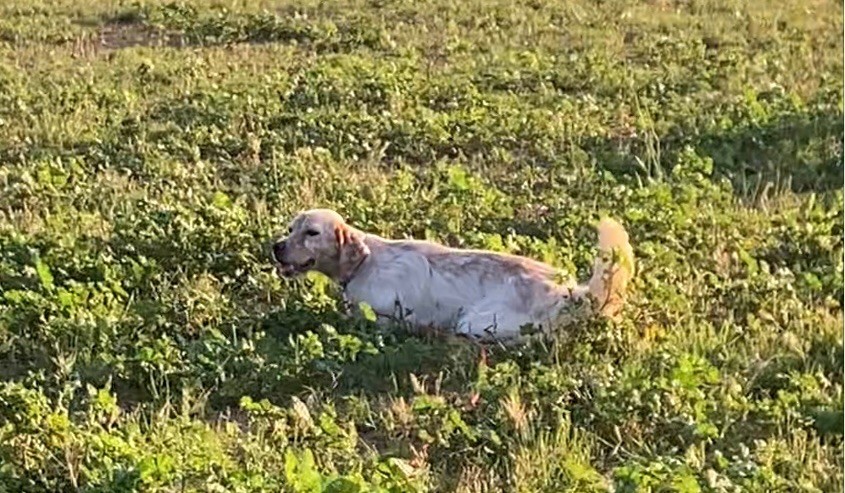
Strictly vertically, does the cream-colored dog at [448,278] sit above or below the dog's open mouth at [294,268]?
above

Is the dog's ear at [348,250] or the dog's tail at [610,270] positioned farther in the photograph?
the dog's ear at [348,250]

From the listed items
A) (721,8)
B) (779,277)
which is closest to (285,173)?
(779,277)

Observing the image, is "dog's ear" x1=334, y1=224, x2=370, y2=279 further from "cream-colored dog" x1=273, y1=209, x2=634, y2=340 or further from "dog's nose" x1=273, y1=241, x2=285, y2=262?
"dog's nose" x1=273, y1=241, x2=285, y2=262

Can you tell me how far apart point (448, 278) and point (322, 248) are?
2.29 feet

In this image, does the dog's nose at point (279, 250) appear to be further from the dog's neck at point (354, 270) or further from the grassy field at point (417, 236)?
the dog's neck at point (354, 270)

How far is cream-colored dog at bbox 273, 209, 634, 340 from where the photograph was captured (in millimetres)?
6156

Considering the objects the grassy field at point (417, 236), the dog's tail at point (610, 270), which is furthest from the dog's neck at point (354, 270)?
the dog's tail at point (610, 270)

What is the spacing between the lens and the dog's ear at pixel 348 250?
7.02 meters

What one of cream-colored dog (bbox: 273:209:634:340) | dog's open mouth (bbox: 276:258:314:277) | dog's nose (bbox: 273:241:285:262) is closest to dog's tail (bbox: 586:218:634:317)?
cream-colored dog (bbox: 273:209:634:340)

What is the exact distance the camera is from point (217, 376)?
5941mm

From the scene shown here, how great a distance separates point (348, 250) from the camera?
7020mm

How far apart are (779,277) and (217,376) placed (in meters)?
2.84

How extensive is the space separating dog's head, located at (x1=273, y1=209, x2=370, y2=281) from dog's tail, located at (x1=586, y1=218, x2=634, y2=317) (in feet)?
4.53

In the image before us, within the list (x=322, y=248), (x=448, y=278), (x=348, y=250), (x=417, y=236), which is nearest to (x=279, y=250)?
(x=322, y=248)
